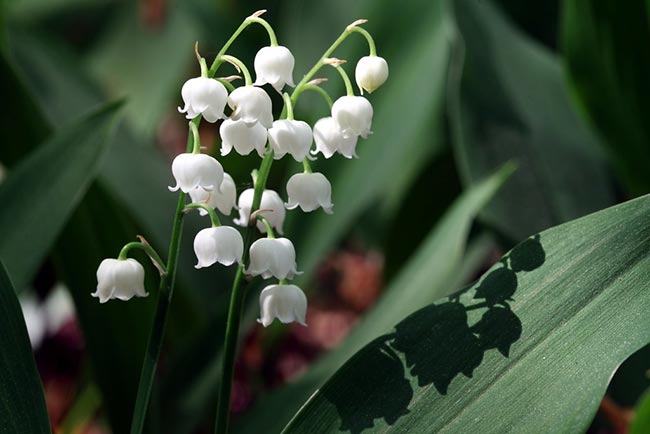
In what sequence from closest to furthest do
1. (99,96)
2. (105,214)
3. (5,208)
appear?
(5,208), (105,214), (99,96)

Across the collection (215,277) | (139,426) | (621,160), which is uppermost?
(139,426)

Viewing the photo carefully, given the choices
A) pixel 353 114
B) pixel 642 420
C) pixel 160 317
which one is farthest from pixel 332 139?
pixel 642 420

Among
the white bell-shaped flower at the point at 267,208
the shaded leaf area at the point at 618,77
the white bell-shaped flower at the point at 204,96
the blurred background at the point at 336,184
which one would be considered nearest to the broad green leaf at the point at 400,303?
the blurred background at the point at 336,184

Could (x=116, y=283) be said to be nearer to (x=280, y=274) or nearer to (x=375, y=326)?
(x=280, y=274)

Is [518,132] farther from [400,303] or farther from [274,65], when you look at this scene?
[274,65]

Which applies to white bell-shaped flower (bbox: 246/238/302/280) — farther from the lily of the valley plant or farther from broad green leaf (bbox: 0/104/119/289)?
broad green leaf (bbox: 0/104/119/289)

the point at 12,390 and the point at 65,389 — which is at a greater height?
the point at 12,390

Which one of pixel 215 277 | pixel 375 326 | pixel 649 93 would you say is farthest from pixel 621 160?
pixel 215 277
